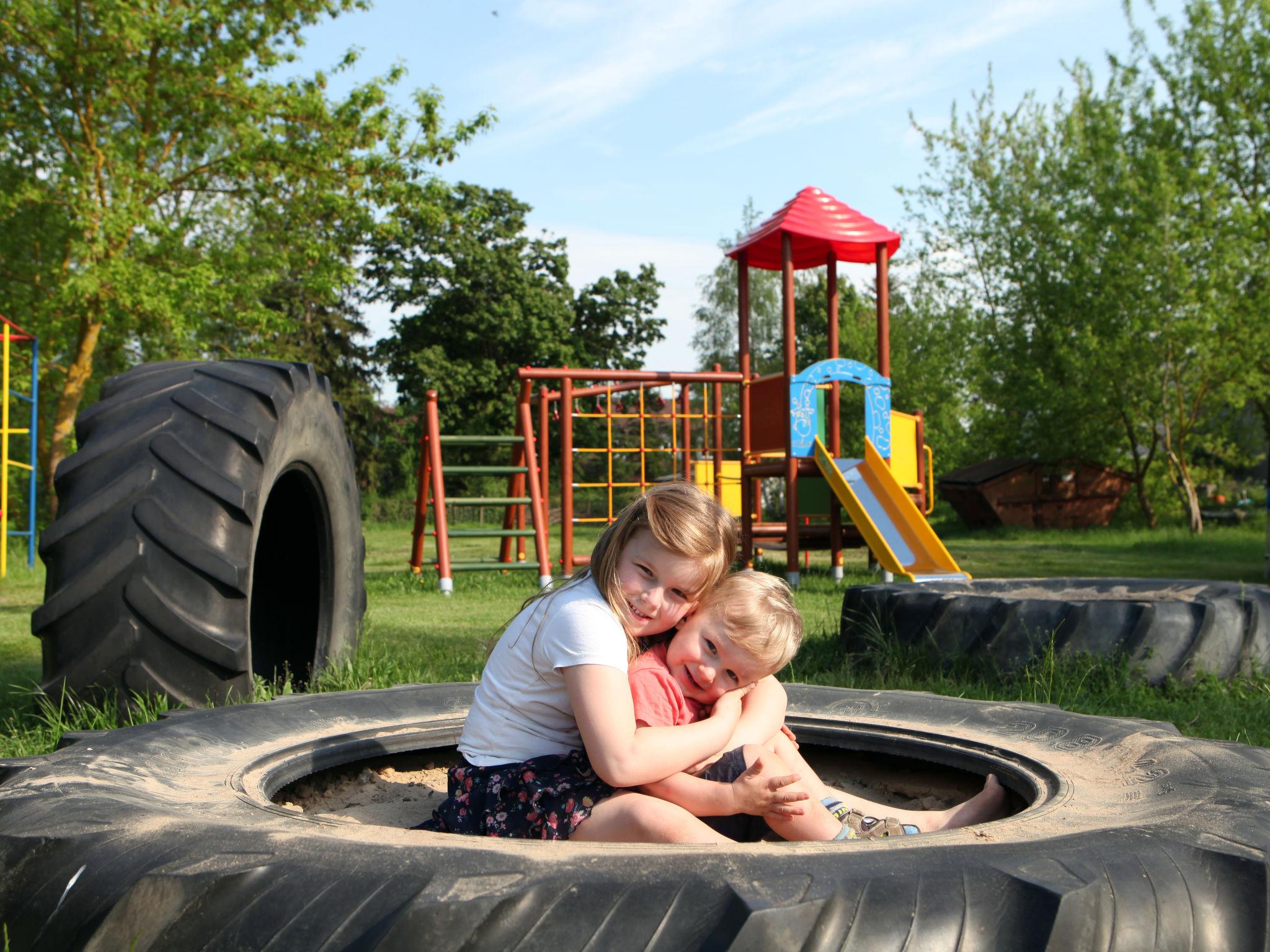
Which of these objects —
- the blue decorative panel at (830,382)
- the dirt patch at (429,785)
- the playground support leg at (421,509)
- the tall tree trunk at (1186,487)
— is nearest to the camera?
the dirt patch at (429,785)

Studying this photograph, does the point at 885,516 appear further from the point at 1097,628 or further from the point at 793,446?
the point at 1097,628

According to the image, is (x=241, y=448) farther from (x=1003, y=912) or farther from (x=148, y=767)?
(x=1003, y=912)

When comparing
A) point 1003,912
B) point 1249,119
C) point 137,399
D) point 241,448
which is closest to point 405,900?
point 1003,912

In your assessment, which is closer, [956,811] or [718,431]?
[956,811]

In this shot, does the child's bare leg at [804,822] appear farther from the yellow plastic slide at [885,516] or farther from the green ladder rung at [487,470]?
the green ladder rung at [487,470]

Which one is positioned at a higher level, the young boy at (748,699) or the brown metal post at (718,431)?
the brown metal post at (718,431)

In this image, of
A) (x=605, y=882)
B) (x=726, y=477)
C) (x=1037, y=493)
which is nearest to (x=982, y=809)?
(x=605, y=882)

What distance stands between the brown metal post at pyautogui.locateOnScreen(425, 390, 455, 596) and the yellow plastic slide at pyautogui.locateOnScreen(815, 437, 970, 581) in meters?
3.22

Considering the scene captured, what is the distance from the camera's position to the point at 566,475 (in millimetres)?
9141

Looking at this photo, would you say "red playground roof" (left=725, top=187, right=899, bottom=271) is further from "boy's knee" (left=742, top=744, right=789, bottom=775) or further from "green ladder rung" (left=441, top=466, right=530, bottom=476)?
"boy's knee" (left=742, top=744, right=789, bottom=775)

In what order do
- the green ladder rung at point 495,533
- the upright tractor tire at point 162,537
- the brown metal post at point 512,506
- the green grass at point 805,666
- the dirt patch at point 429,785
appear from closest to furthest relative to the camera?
the dirt patch at point 429,785
the upright tractor tire at point 162,537
the green grass at point 805,666
the green ladder rung at point 495,533
the brown metal post at point 512,506

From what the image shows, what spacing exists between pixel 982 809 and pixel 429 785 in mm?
1117

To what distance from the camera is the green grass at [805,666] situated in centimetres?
317

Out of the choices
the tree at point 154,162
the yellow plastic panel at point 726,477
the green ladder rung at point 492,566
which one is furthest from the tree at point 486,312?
the green ladder rung at point 492,566
